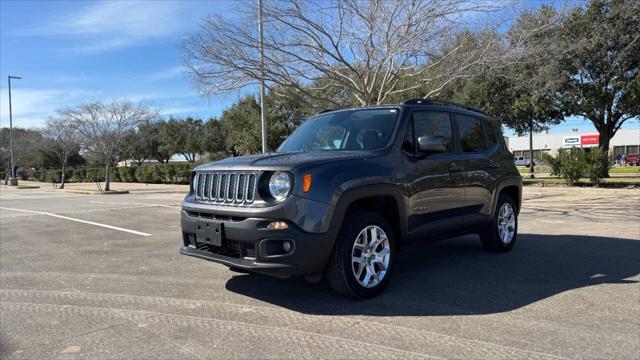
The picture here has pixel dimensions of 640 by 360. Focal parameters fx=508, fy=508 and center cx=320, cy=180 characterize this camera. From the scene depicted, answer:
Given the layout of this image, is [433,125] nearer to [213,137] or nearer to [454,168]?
[454,168]

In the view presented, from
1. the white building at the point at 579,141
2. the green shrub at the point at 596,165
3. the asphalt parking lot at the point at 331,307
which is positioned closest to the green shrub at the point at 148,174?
the green shrub at the point at 596,165

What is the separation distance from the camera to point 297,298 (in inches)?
189

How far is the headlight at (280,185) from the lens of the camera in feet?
13.9

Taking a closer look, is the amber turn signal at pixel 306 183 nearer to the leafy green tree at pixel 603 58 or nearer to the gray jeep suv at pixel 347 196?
the gray jeep suv at pixel 347 196

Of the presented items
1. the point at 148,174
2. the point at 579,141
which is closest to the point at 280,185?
the point at 148,174

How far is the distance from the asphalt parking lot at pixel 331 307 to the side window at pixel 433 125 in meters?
1.52

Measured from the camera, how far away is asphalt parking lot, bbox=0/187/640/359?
3.62 meters

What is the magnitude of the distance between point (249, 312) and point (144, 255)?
11.3 feet

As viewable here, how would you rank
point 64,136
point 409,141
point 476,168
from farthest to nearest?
point 64,136
point 476,168
point 409,141

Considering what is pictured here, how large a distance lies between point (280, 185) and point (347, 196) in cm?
59

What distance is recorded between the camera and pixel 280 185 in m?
4.27

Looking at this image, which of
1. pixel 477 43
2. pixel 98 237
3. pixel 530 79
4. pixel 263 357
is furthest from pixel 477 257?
pixel 530 79

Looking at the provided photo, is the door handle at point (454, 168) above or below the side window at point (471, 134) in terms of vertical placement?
below

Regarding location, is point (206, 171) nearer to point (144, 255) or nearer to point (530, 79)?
point (144, 255)
